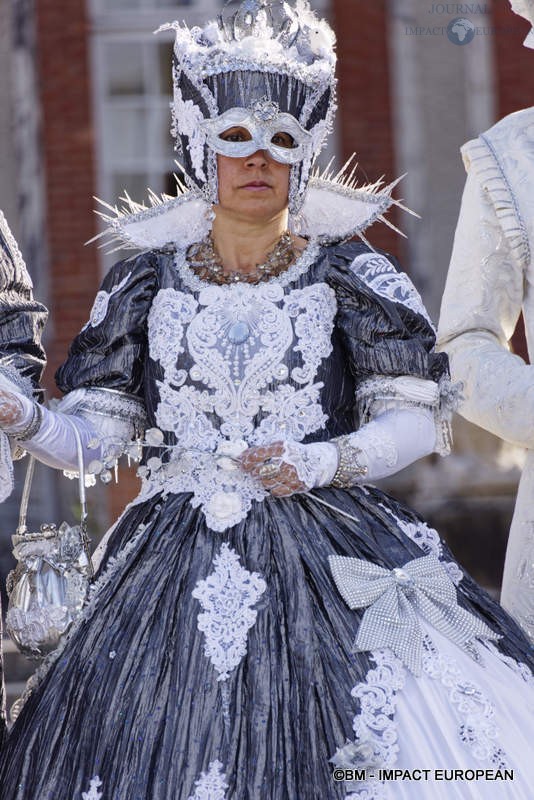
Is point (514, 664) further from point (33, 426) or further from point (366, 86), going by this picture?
point (366, 86)

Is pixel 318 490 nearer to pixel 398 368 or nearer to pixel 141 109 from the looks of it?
pixel 398 368

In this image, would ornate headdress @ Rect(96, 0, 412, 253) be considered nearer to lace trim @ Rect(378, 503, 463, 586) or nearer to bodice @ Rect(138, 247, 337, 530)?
bodice @ Rect(138, 247, 337, 530)

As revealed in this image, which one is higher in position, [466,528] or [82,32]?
[82,32]

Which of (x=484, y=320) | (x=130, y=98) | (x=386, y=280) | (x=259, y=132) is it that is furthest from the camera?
(x=130, y=98)

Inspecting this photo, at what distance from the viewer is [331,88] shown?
4523 mm

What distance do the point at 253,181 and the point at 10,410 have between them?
2.65 ft

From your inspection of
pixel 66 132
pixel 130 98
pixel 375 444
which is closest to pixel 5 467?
pixel 375 444

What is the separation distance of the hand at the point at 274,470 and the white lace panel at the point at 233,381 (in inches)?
2.9

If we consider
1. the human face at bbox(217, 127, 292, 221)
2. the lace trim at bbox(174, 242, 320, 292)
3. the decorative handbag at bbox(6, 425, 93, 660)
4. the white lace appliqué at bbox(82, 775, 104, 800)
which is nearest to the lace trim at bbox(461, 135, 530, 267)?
the lace trim at bbox(174, 242, 320, 292)

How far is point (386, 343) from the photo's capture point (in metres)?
4.38

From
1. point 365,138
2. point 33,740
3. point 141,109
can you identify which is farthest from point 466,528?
point 33,740

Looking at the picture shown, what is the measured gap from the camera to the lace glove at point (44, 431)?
13.8ft

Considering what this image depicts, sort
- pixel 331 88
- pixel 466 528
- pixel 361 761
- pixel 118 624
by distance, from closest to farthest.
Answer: pixel 361 761, pixel 118 624, pixel 331 88, pixel 466 528

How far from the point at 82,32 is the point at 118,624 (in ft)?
17.1
